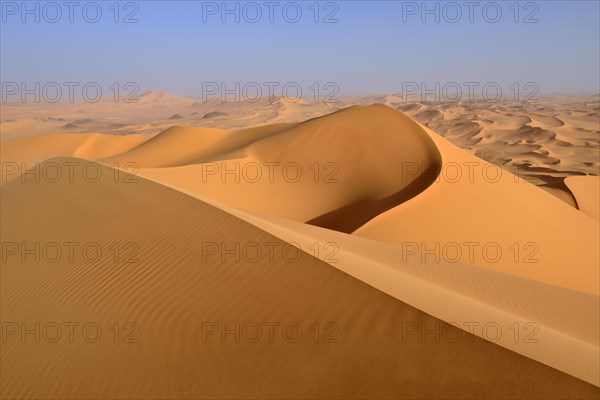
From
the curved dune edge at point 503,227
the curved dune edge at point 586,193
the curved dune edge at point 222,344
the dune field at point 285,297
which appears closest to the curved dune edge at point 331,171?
the dune field at point 285,297

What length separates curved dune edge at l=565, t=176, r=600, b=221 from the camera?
16.1 meters

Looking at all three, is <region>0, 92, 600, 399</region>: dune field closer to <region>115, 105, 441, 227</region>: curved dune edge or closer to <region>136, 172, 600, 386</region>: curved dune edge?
<region>136, 172, 600, 386</region>: curved dune edge

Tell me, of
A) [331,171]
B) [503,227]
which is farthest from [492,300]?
[331,171]

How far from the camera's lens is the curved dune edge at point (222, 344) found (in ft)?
10.1

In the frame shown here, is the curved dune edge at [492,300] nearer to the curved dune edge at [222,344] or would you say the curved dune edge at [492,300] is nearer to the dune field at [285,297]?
the dune field at [285,297]

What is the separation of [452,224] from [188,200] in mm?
6548

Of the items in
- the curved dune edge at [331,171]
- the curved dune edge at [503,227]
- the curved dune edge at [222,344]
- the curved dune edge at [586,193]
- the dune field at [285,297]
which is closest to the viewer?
the curved dune edge at [222,344]

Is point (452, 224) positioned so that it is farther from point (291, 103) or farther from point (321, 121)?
point (291, 103)

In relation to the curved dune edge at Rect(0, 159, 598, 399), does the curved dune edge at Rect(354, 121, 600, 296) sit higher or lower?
Answer: lower

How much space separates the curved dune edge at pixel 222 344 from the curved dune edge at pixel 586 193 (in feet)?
48.6

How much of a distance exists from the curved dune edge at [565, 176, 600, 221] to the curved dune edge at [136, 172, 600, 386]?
10916 mm

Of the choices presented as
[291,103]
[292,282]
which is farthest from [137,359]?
[291,103]

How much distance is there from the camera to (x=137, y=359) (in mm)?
3854

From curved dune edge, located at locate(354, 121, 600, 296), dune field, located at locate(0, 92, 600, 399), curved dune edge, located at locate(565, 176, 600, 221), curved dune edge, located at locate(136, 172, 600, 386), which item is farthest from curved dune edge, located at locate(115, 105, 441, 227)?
curved dune edge, located at locate(565, 176, 600, 221)
